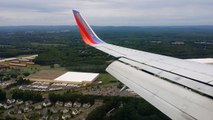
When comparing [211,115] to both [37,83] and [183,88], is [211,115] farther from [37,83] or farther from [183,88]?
[37,83]

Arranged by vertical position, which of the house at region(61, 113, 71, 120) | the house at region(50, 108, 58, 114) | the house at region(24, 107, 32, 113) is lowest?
the house at region(24, 107, 32, 113)

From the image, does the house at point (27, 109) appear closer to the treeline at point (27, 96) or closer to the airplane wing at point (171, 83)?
the treeline at point (27, 96)

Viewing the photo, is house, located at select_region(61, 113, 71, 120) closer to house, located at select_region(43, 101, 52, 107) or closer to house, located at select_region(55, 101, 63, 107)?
house, located at select_region(55, 101, 63, 107)

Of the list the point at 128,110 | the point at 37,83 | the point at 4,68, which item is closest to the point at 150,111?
the point at 128,110

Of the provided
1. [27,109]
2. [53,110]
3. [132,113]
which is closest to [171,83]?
[132,113]

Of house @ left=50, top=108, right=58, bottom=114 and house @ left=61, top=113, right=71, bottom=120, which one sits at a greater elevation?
house @ left=61, top=113, right=71, bottom=120

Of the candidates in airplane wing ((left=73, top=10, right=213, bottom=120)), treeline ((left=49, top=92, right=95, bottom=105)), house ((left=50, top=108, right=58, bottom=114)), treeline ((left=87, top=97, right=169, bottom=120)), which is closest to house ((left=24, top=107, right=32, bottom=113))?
house ((left=50, top=108, right=58, bottom=114))

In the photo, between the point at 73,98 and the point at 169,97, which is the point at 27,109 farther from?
the point at 169,97

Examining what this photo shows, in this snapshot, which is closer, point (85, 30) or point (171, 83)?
point (171, 83)
